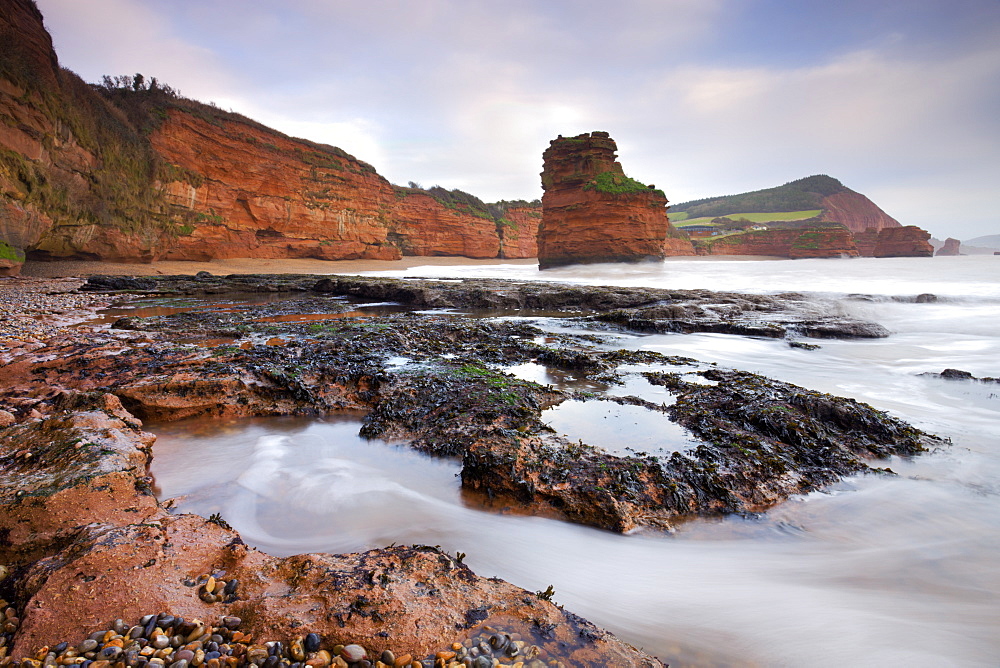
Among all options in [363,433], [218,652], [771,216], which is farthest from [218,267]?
[771,216]

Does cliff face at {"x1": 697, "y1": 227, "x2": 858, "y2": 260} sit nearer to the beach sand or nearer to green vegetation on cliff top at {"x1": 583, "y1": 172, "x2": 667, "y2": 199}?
green vegetation on cliff top at {"x1": 583, "y1": 172, "x2": 667, "y2": 199}

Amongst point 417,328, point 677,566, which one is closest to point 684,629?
point 677,566

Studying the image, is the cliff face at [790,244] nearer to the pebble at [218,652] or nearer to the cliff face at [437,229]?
the cliff face at [437,229]

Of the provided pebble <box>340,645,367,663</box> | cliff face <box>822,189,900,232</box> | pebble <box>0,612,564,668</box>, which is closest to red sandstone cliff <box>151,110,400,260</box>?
pebble <box>0,612,564,668</box>

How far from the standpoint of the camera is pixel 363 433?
4.02 metres

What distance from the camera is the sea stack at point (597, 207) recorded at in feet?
110

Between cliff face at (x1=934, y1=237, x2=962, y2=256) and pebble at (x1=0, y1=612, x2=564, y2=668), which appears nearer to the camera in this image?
pebble at (x1=0, y1=612, x2=564, y2=668)

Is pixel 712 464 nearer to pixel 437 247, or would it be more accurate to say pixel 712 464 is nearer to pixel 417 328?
pixel 417 328

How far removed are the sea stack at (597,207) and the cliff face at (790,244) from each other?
143ft

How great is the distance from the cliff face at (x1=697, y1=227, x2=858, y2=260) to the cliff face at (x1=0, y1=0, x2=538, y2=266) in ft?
179

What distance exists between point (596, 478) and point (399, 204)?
1877 inches

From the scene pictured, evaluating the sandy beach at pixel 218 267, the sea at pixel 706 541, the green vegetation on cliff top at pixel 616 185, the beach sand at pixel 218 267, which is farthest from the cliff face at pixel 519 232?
the sea at pixel 706 541

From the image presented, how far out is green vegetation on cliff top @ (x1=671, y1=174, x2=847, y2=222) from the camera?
91.2 meters

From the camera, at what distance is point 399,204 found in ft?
154
